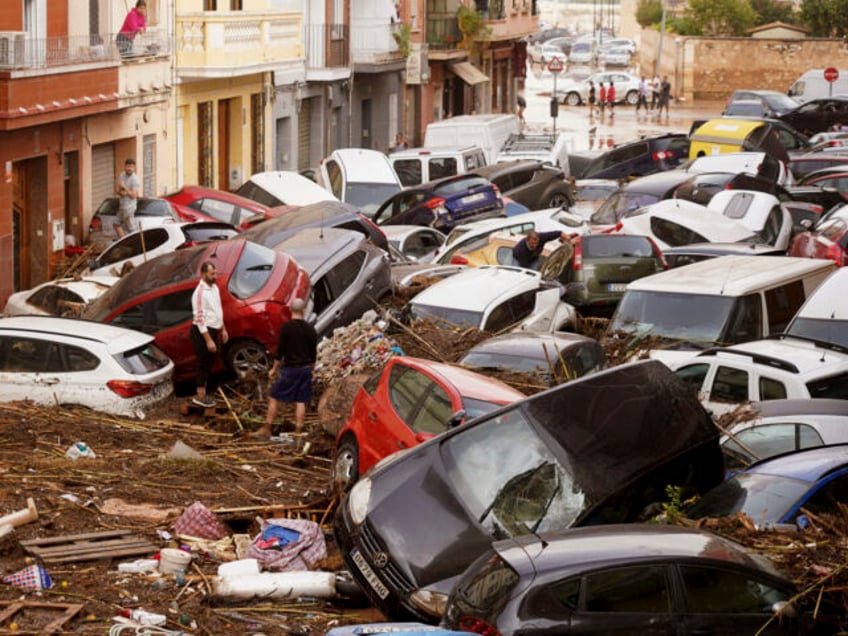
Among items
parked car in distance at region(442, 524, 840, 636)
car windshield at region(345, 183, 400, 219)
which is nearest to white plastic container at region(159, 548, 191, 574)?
parked car in distance at region(442, 524, 840, 636)

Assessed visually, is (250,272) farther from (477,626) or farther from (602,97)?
(602,97)

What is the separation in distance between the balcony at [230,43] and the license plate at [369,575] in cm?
2571

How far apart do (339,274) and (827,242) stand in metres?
8.35

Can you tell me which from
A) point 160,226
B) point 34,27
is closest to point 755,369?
point 160,226

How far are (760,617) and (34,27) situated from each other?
71.3ft

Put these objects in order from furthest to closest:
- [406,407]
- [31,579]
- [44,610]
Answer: [406,407] < [31,579] < [44,610]

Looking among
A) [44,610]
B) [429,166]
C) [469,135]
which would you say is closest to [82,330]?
[44,610]

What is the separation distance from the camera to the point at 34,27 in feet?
93.1

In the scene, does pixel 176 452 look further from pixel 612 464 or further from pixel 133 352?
pixel 612 464

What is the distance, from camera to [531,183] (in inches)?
1377

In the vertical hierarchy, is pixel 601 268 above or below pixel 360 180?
below

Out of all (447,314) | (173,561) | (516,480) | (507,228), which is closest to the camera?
(516,480)

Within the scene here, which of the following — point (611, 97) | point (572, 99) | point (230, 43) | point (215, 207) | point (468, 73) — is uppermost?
point (230, 43)

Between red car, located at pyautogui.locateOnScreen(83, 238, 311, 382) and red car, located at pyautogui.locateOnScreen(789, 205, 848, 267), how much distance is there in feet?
29.1
